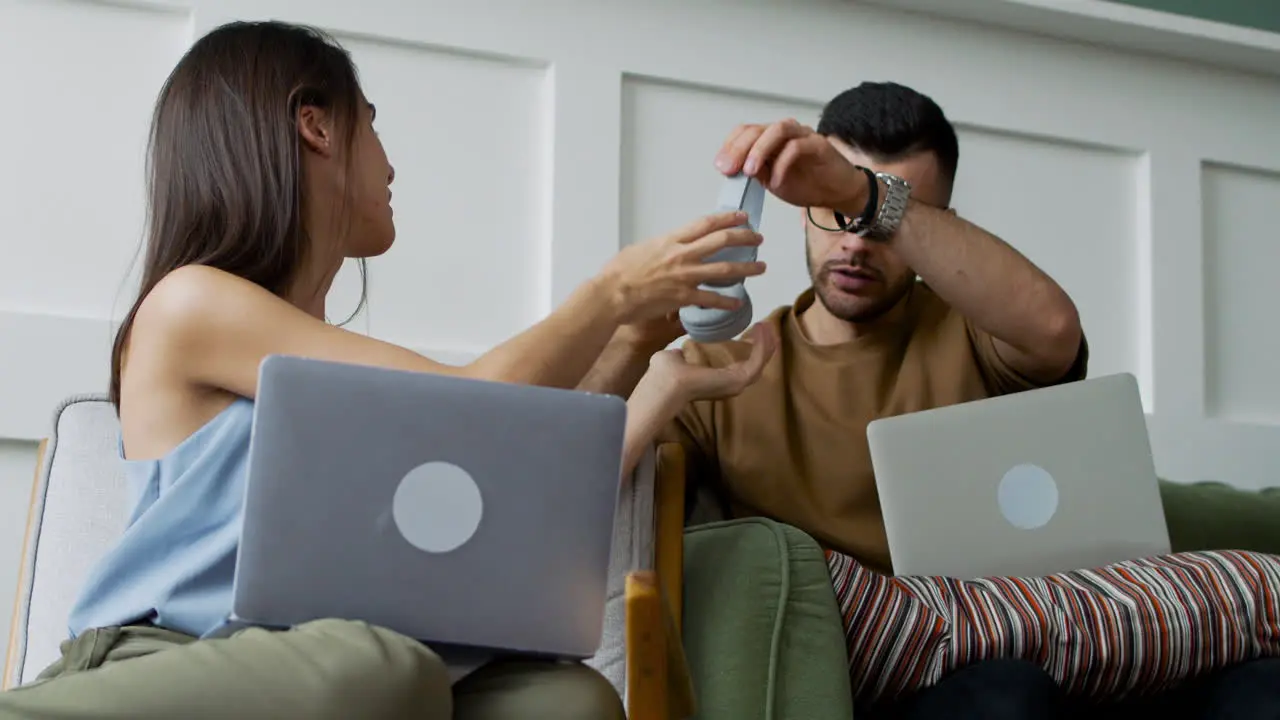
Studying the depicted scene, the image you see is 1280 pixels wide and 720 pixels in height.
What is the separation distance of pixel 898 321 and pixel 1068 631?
23.7 inches

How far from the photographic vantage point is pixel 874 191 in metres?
1.72

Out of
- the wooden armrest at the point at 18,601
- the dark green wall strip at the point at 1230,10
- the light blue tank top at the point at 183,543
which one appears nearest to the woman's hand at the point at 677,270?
the light blue tank top at the point at 183,543

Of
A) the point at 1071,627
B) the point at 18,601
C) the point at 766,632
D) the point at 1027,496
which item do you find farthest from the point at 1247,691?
the point at 18,601

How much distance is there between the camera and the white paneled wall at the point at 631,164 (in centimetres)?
191

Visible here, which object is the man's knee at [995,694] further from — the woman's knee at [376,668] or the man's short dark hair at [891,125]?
the man's short dark hair at [891,125]

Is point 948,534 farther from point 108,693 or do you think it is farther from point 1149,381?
point 1149,381

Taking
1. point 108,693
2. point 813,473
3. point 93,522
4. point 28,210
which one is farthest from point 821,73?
point 108,693

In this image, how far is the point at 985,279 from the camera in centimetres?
173

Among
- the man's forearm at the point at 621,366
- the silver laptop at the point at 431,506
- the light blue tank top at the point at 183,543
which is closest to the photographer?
the silver laptop at the point at 431,506

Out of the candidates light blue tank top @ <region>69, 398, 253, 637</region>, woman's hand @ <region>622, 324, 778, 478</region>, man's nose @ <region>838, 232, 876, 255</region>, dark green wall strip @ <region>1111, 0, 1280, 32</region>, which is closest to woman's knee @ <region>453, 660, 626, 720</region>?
light blue tank top @ <region>69, 398, 253, 637</region>

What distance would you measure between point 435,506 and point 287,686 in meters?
0.17

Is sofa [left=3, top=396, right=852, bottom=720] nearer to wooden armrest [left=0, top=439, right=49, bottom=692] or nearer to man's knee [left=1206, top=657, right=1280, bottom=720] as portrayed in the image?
wooden armrest [left=0, top=439, right=49, bottom=692]

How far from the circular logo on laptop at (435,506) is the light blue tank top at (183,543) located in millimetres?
219

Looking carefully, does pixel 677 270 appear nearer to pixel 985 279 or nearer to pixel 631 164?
pixel 985 279
